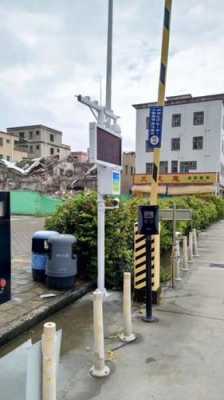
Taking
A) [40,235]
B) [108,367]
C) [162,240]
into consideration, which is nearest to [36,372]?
[108,367]

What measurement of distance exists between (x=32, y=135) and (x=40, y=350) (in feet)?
295

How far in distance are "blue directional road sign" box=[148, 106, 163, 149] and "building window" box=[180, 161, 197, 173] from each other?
32.6 metres

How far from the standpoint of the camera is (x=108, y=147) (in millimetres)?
5180

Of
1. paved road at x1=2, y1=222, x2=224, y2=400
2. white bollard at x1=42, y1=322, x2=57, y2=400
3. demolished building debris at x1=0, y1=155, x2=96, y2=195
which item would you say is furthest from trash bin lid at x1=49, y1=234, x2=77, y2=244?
demolished building debris at x1=0, y1=155, x2=96, y2=195

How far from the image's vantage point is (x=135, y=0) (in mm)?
5414

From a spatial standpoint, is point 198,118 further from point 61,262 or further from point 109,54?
point 61,262

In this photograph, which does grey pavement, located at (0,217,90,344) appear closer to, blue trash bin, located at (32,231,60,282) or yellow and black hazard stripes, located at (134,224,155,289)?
blue trash bin, located at (32,231,60,282)

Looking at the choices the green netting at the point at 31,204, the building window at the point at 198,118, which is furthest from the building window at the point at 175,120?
the green netting at the point at 31,204

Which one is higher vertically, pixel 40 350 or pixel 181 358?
pixel 40 350

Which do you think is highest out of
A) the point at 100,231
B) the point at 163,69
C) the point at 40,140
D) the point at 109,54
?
the point at 40,140

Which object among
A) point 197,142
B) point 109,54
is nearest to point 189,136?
point 197,142

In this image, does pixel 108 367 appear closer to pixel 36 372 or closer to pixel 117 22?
pixel 36 372

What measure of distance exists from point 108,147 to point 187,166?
32.9m

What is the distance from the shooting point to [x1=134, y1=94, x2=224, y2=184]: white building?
35.5 metres
